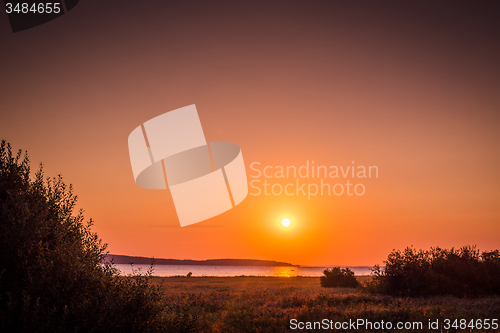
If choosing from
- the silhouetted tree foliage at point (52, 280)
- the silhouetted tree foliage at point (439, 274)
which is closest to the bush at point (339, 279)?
the silhouetted tree foliage at point (439, 274)

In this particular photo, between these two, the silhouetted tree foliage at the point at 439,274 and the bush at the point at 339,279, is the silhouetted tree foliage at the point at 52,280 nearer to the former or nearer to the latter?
the silhouetted tree foliage at the point at 439,274

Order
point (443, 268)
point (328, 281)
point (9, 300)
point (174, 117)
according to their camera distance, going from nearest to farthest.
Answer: point (9, 300)
point (174, 117)
point (443, 268)
point (328, 281)

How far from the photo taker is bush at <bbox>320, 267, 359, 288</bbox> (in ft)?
111

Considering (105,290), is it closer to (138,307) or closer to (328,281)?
(138,307)

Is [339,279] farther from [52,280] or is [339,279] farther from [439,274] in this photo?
[52,280]

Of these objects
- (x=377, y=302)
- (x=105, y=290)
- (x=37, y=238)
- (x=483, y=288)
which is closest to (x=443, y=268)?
(x=483, y=288)

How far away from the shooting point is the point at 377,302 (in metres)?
18.4

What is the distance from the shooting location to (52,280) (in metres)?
7.92

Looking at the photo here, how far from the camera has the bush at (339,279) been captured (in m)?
33.8

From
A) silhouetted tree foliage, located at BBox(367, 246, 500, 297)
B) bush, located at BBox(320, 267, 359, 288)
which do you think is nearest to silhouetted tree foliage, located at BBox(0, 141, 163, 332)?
silhouetted tree foliage, located at BBox(367, 246, 500, 297)

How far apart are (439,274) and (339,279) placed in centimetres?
1276

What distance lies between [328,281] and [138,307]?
29.6 metres

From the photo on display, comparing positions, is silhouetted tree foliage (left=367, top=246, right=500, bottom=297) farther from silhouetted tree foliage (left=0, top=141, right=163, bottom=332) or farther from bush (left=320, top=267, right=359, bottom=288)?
silhouetted tree foliage (left=0, top=141, right=163, bottom=332)

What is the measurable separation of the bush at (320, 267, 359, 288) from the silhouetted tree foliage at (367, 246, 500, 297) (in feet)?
32.7
